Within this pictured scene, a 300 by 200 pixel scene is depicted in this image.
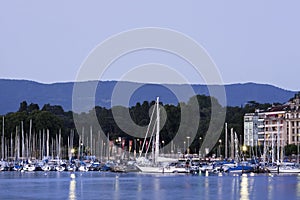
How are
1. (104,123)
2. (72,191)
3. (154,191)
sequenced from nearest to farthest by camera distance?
1. (154,191)
2. (72,191)
3. (104,123)

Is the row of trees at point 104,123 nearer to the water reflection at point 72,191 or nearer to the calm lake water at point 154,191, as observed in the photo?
the water reflection at point 72,191

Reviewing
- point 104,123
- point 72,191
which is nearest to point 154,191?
point 72,191

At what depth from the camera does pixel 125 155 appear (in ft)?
505

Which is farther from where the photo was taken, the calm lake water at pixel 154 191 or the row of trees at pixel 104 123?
the row of trees at pixel 104 123

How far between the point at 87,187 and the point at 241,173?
38.5 metres

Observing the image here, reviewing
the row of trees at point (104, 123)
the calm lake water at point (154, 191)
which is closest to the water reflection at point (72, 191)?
the calm lake water at point (154, 191)

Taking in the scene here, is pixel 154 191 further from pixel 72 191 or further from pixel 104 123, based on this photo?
pixel 104 123

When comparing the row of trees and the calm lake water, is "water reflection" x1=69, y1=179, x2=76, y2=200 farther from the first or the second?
the row of trees

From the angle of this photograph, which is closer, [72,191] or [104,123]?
[72,191]

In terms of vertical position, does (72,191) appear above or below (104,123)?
below

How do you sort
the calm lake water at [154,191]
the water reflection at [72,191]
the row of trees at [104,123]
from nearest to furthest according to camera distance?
the water reflection at [72,191], the calm lake water at [154,191], the row of trees at [104,123]

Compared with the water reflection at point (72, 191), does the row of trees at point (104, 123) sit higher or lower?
higher

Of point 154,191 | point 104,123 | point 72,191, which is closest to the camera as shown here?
point 154,191

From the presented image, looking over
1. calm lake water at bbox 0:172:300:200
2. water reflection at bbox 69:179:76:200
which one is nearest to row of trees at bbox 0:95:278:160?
water reflection at bbox 69:179:76:200
